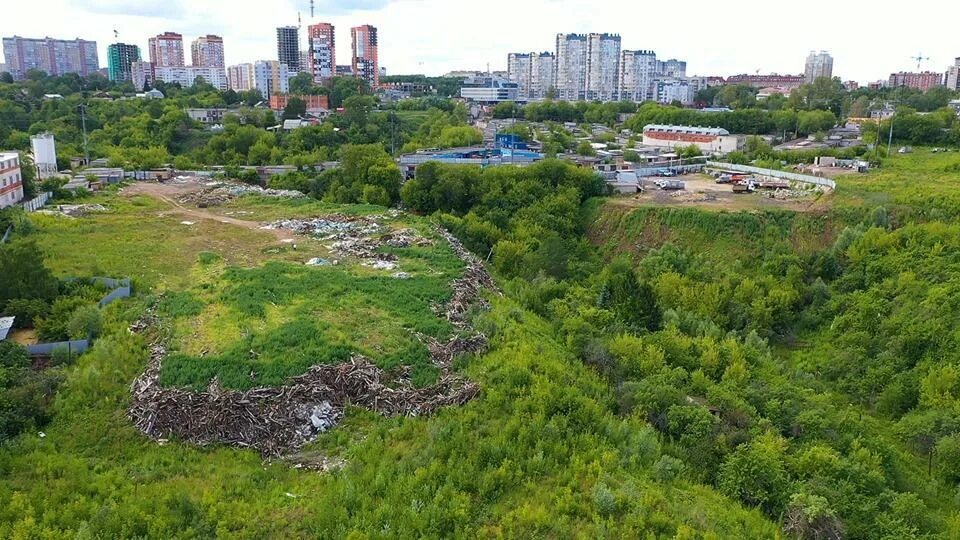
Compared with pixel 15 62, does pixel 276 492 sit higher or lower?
lower

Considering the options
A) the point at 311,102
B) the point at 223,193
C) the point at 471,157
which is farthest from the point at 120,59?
the point at 223,193

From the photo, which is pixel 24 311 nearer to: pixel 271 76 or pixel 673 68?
pixel 271 76

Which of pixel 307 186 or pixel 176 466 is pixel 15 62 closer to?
pixel 307 186

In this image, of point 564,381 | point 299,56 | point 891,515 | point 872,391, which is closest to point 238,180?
point 564,381

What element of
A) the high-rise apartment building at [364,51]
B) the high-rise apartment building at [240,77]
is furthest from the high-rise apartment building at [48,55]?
the high-rise apartment building at [364,51]

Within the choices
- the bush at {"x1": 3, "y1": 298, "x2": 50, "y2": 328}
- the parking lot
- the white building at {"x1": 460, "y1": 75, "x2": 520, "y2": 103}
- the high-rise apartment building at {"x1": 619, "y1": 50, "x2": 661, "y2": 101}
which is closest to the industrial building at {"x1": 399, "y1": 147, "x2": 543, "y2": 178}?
the parking lot
